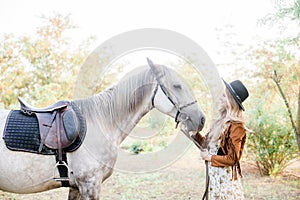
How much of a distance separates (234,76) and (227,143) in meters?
6.25

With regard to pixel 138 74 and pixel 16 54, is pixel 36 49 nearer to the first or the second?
pixel 16 54

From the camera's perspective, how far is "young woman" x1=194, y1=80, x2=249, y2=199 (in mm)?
2145

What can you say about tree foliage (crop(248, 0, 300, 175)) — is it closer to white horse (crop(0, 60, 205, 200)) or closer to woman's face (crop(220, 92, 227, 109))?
woman's face (crop(220, 92, 227, 109))

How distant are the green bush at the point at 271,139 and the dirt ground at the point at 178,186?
36 cm

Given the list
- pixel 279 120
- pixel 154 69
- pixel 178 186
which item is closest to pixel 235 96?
pixel 154 69

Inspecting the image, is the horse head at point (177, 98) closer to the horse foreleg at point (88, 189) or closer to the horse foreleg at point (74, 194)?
the horse foreleg at point (88, 189)

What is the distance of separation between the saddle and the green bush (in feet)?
14.0

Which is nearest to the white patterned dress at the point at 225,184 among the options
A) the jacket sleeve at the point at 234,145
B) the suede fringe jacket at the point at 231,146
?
the suede fringe jacket at the point at 231,146

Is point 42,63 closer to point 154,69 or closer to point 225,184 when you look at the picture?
point 154,69

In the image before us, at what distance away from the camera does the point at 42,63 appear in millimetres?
8617

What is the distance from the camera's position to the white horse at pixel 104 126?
2.18 metres

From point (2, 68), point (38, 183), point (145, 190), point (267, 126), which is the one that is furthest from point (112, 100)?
point (2, 68)

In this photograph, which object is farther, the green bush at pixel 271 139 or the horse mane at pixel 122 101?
the green bush at pixel 271 139

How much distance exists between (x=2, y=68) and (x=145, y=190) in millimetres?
5023
